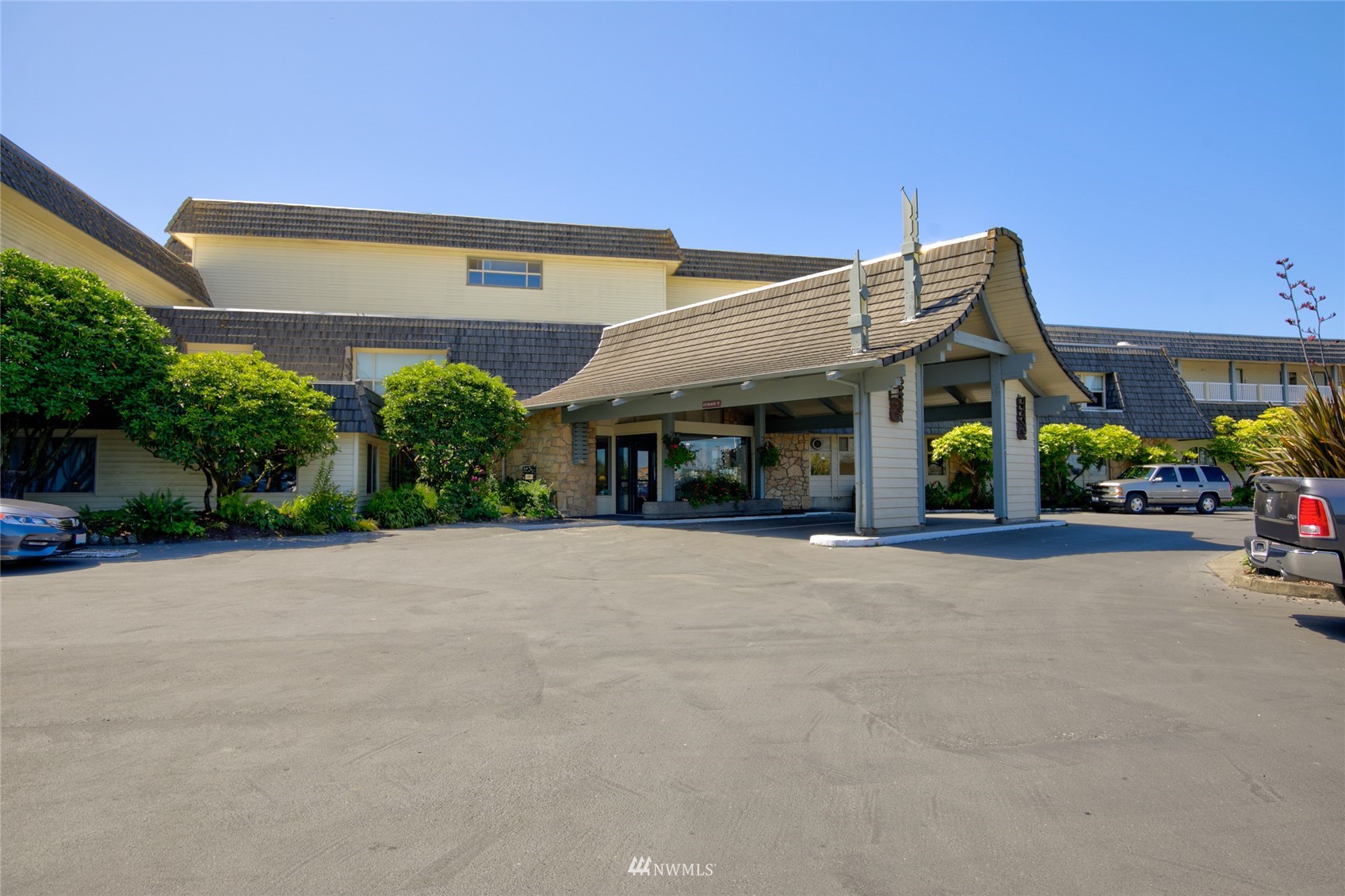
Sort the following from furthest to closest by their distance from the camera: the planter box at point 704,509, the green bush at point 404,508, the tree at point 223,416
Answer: the planter box at point 704,509
the green bush at point 404,508
the tree at point 223,416

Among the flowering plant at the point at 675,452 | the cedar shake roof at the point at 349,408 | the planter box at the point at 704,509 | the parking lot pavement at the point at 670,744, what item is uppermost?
the cedar shake roof at the point at 349,408

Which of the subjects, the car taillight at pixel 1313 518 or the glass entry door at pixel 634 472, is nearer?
the car taillight at pixel 1313 518

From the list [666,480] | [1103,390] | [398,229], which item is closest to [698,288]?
[398,229]

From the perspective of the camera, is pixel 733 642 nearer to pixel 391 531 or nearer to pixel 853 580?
pixel 853 580

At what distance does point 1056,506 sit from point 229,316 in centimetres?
2598

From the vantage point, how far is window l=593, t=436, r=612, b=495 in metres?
22.4

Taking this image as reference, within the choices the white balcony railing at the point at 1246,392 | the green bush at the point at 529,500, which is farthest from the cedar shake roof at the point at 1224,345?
the green bush at the point at 529,500

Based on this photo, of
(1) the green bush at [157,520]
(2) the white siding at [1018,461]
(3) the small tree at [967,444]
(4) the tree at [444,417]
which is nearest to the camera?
(1) the green bush at [157,520]

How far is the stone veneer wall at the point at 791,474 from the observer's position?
25.3 metres

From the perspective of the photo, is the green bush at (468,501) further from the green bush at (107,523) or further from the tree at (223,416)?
the green bush at (107,523)

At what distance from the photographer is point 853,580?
9656 millimetres

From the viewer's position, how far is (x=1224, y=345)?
34.8 metres

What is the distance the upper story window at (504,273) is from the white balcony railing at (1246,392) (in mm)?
27843

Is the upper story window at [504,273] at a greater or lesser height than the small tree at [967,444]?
greater
